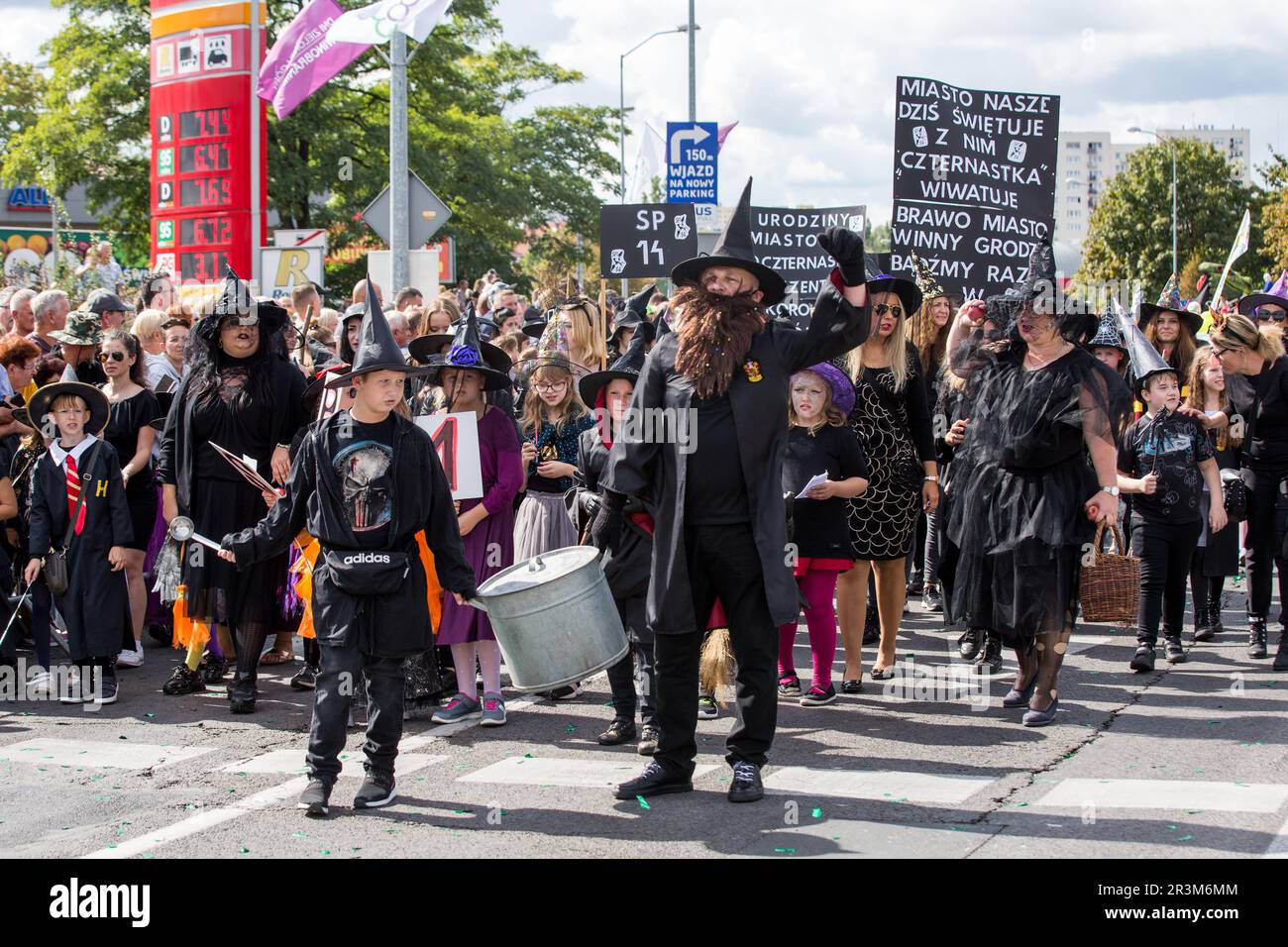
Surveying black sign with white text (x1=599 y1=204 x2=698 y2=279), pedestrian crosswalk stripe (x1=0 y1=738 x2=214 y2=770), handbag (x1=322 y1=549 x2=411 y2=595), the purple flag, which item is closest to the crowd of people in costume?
handbag (x1=322 y1=549 x2=411 y2=595)

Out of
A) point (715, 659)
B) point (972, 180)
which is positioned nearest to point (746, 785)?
point (715, 659)

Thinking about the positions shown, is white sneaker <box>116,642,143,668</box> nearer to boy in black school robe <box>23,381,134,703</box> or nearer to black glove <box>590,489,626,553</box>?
boy in black school robe <box>23,381,134,703</box>

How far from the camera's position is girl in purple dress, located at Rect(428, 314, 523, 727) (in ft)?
24.7

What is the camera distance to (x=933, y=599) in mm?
11531

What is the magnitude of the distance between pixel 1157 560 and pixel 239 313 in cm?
557

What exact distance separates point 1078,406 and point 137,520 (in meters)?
5.72

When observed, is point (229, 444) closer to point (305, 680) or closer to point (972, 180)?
point (305, 680)

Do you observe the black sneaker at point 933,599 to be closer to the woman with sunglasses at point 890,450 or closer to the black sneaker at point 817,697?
the woman with sunglasses at point 890,450

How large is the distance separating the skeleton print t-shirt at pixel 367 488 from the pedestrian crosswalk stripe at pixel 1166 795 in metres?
2.87

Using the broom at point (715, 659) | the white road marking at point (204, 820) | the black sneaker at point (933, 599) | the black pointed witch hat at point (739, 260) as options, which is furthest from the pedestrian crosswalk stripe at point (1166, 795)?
the black sneaker at point (933, 599)

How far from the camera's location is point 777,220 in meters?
13.7

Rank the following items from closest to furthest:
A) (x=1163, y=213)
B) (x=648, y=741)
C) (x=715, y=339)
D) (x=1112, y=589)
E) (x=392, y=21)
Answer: (x=715, y=339) → (x=648, y=741) → (x=1112, y=589) → (x=392, y=21) → (x=1163, y=213)

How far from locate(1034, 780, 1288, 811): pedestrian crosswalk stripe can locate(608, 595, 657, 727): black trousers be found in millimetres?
1968

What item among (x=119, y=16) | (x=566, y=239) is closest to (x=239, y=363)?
(x=119, y=16)
